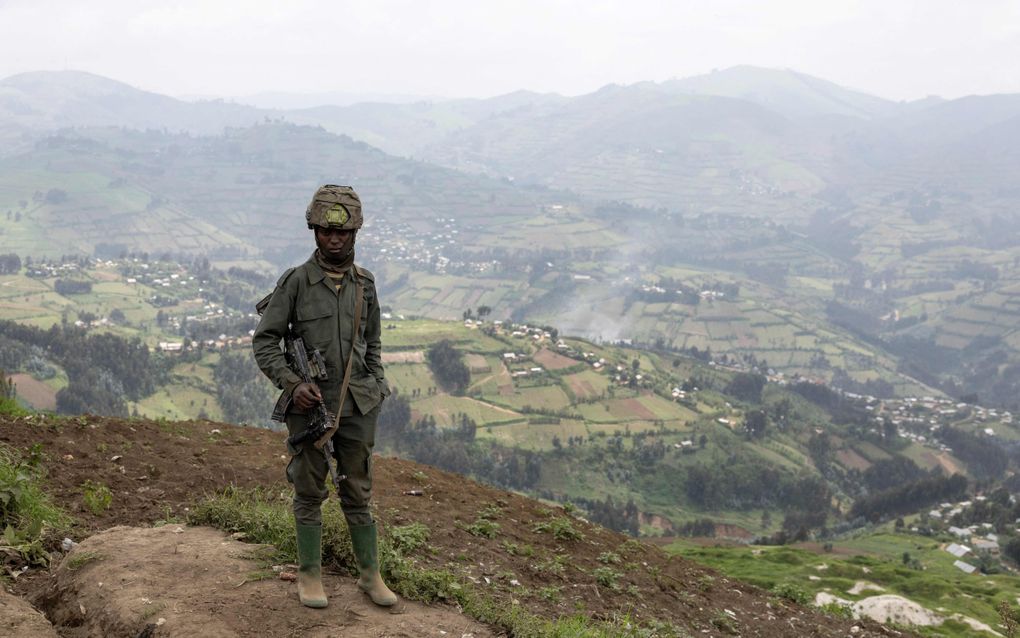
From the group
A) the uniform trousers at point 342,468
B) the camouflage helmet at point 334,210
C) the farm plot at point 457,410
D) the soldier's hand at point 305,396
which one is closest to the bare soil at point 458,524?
the uniform trousers at point 342,468

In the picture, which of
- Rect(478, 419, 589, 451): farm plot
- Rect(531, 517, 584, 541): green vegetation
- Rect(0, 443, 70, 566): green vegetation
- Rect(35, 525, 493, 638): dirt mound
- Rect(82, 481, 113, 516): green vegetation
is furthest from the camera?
Rect(478, 419, 589, 451): farm plot

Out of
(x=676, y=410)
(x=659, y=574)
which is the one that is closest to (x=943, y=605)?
(x=659, y=574)

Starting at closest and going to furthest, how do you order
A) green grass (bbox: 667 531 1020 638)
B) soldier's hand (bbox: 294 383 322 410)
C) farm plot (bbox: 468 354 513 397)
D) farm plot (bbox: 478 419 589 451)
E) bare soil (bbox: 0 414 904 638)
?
soldier's hand (bbox: 294 383 322 410), bare soil (bbox: 0 414 904 638), green grass (bbox: 667 531 1020 638), farm plot (bbox: 478 419 589 451), farm plot (bbox: 468 354 513 397)

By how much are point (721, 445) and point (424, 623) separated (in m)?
105

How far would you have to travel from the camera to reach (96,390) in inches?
3231

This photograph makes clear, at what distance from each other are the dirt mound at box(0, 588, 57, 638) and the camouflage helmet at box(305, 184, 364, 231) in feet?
12.2

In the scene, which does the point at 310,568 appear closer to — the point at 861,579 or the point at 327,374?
the point at 327,374

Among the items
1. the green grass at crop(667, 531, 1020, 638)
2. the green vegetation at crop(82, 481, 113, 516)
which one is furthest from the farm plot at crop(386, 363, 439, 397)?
the green vegetation at crop(82, 481, 113, 516)

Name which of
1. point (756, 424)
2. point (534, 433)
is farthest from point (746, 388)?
point (534, 433)

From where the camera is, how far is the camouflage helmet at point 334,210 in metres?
6.19

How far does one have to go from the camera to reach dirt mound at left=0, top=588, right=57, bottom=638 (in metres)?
5.50

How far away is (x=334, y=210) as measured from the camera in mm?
6223

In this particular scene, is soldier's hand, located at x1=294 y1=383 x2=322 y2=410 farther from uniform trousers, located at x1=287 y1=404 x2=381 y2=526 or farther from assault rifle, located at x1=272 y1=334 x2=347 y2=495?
uniform trousers, located at x1=287 y1=404 x2=381 y2=526

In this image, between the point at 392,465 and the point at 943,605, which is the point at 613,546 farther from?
the point at 943,605
